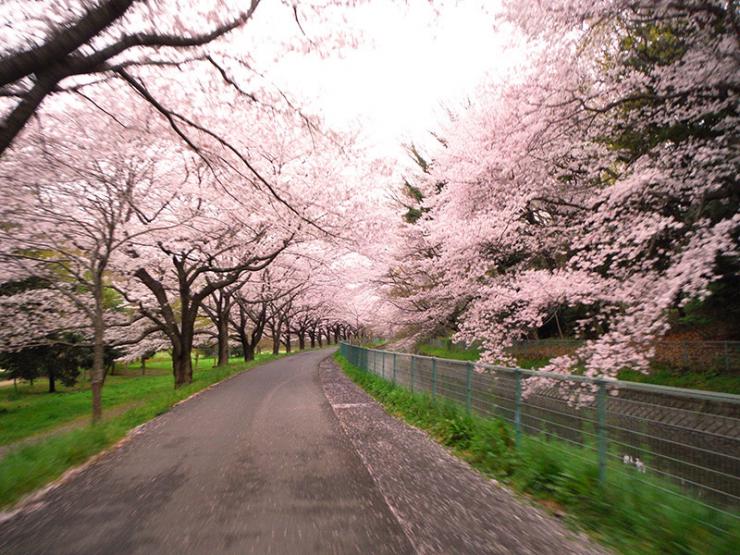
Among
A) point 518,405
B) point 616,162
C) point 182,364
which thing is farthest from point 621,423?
point 182,364

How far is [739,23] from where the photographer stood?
6.25m

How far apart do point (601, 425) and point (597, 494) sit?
2.16 feet

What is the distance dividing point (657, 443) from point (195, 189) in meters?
12.8

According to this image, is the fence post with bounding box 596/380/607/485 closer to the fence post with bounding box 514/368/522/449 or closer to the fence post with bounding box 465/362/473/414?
the fence post with bounding box 514/368/522/449

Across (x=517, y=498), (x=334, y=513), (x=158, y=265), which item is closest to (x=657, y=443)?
(x=517, y=498)

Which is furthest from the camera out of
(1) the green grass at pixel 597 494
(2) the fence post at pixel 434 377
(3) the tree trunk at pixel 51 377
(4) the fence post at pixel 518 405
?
(3) the tree trunk at pixel 51 377

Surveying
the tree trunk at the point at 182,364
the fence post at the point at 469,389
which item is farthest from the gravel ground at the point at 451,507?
the tree trunk at the point at 182,364

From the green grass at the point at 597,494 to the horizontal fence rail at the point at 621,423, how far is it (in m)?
0.10

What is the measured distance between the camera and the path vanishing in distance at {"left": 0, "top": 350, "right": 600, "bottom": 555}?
3.33 meters

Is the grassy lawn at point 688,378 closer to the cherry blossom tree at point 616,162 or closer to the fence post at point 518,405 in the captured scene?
the cherry blossom tree at point 616,162

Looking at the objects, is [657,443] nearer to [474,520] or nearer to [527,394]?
[527,394]

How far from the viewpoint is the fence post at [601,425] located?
4.09 m

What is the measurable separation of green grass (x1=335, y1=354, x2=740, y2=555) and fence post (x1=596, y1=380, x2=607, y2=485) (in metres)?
0.07

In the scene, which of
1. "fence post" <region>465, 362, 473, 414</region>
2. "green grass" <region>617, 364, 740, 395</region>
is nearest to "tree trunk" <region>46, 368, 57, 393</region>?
"fence post" <region>465, 362, 473, 414</region>
